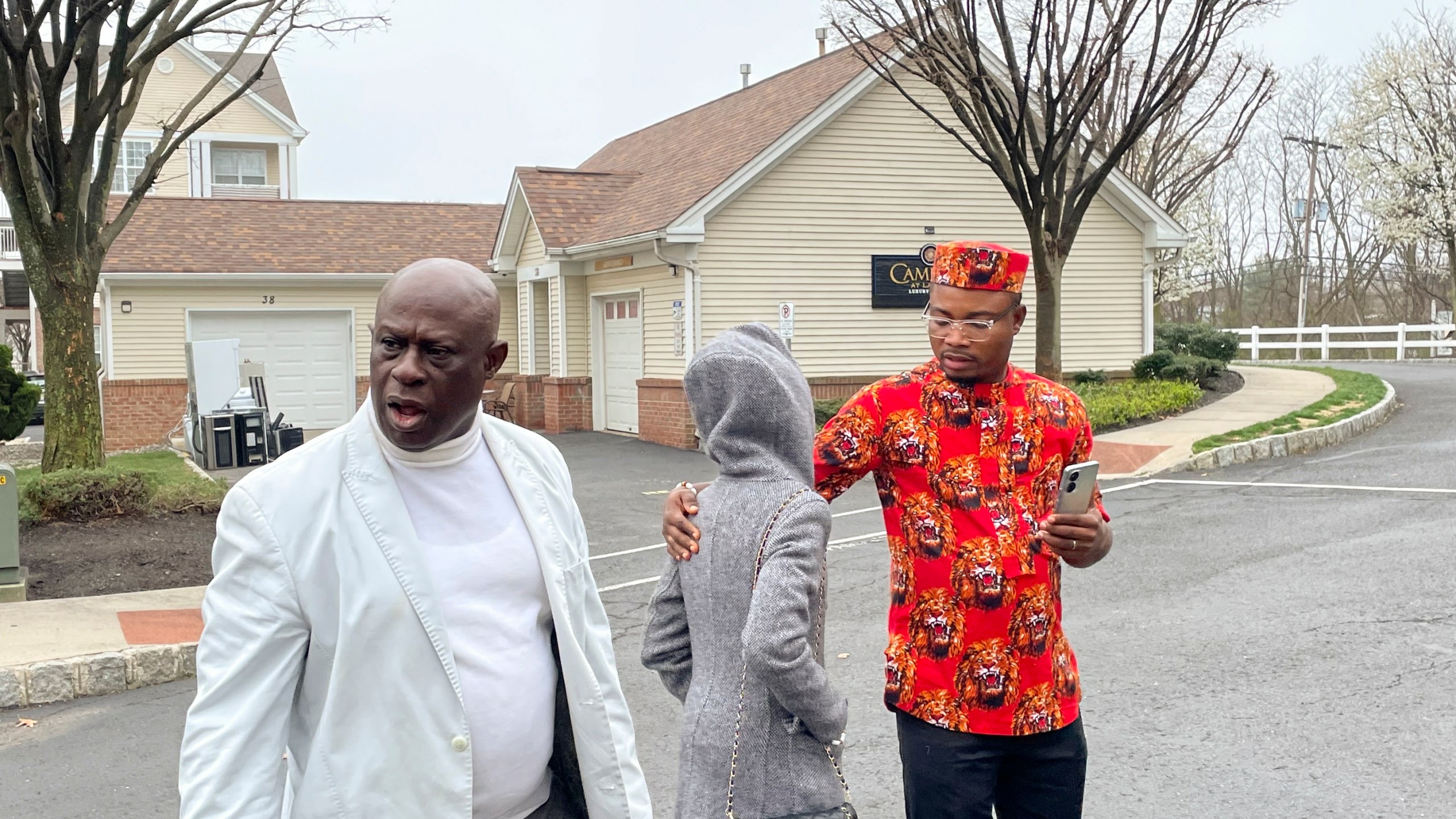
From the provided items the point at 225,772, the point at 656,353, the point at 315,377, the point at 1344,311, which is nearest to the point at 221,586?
the point at 225,772

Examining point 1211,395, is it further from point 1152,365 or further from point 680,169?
point 680,169

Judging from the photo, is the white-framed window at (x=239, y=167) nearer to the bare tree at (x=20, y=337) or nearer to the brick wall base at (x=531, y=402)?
the bare tree at (x=20, y=337)

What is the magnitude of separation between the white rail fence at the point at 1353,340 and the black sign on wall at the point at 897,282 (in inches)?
726

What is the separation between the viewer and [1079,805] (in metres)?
3.06

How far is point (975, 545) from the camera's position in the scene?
3.00 m

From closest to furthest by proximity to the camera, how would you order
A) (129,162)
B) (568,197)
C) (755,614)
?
(755,614) < (568,197) < (129,162)

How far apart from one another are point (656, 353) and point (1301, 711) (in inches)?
596

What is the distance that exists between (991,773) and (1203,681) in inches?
141

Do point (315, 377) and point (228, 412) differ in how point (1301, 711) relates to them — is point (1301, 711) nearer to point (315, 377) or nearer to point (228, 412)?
point (228, 412)

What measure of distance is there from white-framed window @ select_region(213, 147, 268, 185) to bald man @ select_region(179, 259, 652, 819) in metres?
40.4

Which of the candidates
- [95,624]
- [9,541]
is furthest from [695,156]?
[95,624]

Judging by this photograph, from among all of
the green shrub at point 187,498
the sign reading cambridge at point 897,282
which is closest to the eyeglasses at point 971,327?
the green shrub at point 187,498

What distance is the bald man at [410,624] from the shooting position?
2109 millimetres

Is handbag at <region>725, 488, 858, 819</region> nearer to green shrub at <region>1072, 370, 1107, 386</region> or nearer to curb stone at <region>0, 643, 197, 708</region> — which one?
curb stone at <region>0, 643, 197, 708</region>
